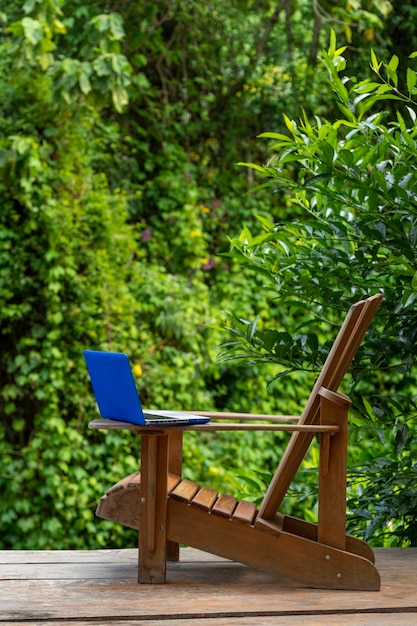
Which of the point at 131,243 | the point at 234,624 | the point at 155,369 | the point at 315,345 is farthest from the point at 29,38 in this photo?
the point at 234,624

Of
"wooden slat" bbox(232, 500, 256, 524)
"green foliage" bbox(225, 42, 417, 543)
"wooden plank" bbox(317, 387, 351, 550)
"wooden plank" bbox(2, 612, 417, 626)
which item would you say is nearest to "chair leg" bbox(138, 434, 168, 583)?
"wooden slat" bbox(232, 500, 256, 524)

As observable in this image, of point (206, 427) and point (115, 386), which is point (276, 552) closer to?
point (206, 427)

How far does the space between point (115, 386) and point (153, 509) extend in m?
0.39

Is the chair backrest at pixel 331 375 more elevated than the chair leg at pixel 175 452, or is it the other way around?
the chair backrest at pixel 331 375

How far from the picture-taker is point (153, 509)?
2.72m

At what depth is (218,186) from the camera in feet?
23.1

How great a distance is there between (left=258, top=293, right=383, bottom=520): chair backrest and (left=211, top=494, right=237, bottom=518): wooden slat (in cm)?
11

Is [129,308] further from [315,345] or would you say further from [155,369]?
[315,345]

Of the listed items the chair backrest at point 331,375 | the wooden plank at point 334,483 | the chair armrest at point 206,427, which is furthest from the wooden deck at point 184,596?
the chair armrest at point 206,427

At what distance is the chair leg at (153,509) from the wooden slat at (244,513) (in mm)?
231

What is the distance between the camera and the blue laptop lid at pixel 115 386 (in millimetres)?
2637

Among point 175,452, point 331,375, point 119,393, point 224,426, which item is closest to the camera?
point 224,426

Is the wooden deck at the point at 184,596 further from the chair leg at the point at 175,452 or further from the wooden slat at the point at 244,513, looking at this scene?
the chair leg at the point at 175,452

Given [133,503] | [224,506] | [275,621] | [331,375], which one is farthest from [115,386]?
[275,621]
